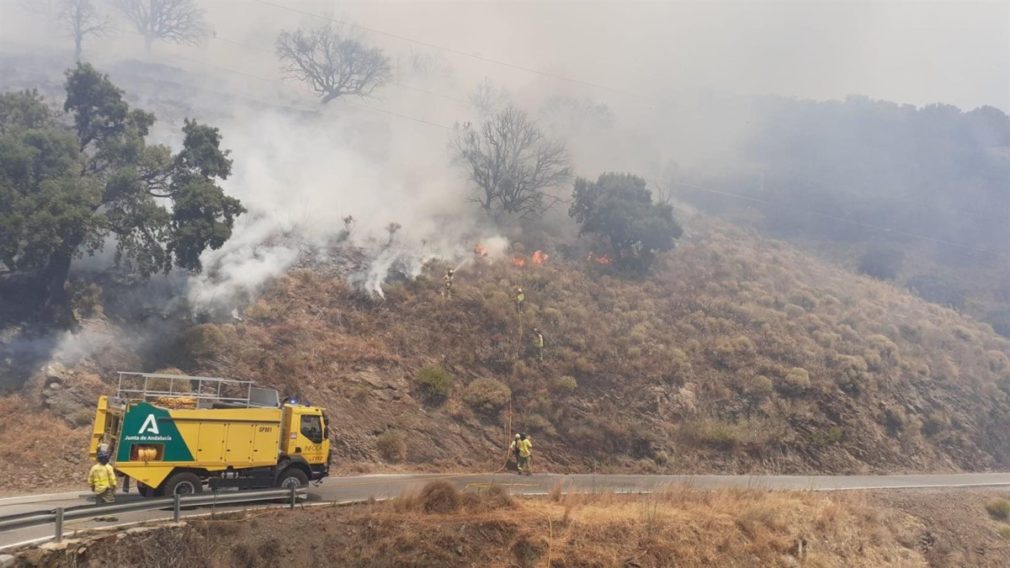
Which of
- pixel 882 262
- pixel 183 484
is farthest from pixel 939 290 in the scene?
pixel 183 484

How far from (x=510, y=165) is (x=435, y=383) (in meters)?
28.4

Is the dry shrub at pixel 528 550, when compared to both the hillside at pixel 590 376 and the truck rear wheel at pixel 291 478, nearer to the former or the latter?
the truck rear wheel at pixel 291 478

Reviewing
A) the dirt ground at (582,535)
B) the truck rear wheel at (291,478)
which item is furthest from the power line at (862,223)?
the truck rear wheel at (291,478)

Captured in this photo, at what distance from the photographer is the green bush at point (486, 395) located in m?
30.8

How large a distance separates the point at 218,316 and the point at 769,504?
79.8ft

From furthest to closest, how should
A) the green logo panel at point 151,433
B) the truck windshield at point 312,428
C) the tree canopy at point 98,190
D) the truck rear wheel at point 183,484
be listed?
the tree canopy at point 98,190 → the truck windshield at point 312,428 → the truck rear wheel at point 183,484 → the green logo panel at point 151,433

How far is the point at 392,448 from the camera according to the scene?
86.9 feet

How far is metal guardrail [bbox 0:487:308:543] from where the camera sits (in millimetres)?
11914

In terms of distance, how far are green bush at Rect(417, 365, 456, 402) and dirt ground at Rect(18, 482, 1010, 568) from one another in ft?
36.0

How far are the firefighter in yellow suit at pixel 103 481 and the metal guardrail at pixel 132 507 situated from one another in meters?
1.22

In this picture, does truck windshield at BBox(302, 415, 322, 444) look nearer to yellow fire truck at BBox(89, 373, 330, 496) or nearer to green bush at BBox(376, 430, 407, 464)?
yellow fire truck at BBox(89, 373, 330, 496)

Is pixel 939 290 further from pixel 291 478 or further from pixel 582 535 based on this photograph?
pixel 291 478

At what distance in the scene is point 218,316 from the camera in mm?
30812

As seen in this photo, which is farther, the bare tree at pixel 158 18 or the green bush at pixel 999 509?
the bare tree at pixel 158 18
